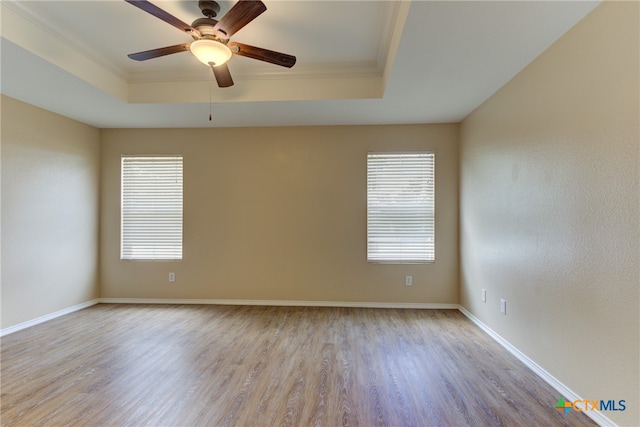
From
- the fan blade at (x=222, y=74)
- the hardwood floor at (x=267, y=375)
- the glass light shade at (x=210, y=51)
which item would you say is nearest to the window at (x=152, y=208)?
the hardwood floor at (x=267, y=375)

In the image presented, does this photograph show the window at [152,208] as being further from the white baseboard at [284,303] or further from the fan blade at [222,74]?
the fan blade at [222,74]

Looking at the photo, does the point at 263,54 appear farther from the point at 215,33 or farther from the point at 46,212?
the point at 46,212

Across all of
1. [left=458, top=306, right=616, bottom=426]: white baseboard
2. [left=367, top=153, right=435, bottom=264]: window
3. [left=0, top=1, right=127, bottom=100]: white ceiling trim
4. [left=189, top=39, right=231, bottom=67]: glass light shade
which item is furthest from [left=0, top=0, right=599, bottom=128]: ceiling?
[left=458, top=306, right=616, bottom=426]: white baseboard

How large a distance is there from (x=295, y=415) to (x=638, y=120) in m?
2.54

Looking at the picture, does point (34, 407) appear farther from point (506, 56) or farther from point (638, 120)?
point (506, 56)

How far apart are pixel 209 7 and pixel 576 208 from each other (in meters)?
2.93

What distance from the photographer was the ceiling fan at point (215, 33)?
1.82m

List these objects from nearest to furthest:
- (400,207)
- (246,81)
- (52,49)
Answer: (52,49), (246,81), (400,207)

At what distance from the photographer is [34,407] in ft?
6.26

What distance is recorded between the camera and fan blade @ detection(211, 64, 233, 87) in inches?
96.9

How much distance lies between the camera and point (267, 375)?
2299 millimetres

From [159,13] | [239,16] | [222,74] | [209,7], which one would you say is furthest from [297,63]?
[159,13]

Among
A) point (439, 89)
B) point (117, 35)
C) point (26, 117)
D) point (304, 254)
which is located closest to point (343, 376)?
point (304, 254)

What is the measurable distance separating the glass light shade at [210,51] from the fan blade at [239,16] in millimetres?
82
